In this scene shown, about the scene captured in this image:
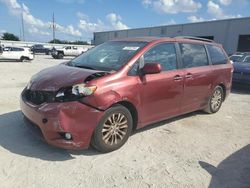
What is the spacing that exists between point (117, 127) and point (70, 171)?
100 centimetres

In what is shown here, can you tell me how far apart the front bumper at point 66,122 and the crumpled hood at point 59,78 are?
292mm

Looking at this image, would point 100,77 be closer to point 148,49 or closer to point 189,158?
point 148,49

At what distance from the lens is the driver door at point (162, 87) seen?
4.69 m

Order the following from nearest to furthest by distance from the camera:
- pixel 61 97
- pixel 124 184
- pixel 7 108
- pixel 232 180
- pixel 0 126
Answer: pixel 124 184
pixel 232 180
pixel 61 97
pixel 0 126
pixel 7 108

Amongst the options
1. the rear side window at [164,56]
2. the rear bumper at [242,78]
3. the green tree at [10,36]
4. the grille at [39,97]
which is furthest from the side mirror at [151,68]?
the green tree at [10,36]

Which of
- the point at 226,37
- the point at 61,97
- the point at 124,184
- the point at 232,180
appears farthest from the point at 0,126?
the point at 226,37

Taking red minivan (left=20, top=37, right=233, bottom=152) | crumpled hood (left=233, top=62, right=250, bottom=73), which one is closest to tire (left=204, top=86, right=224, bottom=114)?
red minivan (left=20, top=37, right=233, bottom=152)

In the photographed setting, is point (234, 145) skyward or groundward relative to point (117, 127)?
groundward

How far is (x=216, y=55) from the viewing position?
263 inches

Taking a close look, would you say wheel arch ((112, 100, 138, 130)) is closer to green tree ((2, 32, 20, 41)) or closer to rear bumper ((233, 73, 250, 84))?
rear bumper ((233, 73, 250, 84))

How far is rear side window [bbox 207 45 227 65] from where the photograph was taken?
255 inches

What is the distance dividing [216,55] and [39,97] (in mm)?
4334

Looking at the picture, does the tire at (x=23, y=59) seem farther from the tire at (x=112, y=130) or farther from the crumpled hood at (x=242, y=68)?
the tire at (x=112, y=130)

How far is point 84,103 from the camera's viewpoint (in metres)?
3.88
